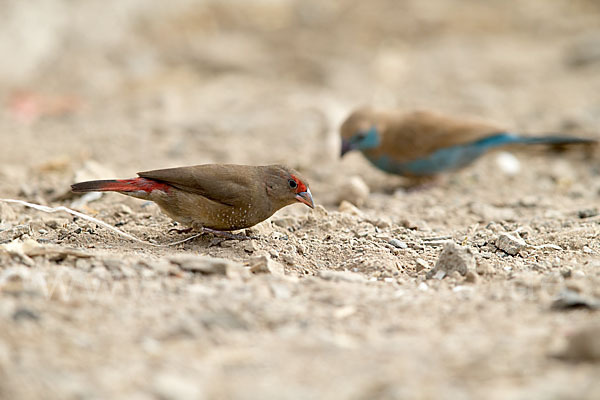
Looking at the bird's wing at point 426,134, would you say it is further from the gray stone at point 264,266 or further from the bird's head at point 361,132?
the gray stone at point 264,266

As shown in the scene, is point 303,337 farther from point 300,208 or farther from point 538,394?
point 300,208

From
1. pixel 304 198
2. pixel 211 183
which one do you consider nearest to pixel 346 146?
pixel 304 198

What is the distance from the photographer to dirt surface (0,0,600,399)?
7.87ft

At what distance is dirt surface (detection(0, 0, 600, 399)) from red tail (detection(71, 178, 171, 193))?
27 centimetres

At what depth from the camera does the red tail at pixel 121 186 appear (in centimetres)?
399

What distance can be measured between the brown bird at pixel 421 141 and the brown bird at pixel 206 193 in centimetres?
228

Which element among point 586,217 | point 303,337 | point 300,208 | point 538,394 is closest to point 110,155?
point 300,208

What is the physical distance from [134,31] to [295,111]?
3800 mm

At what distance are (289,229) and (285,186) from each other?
37 centimetres

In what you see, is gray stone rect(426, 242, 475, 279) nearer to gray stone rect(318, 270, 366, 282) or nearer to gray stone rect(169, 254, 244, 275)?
gray stone rect(318, 270, 366, 282)

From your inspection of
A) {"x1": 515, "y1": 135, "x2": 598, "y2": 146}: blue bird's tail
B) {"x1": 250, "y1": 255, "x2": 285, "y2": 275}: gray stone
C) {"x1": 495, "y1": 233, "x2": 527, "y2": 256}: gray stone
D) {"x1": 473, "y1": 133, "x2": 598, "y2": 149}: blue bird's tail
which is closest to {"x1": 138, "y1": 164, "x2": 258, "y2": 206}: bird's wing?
{"x1": 250, "y1": 255, "x2": 285, "y2": 275}: gray stone

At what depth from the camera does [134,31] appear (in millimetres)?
10727

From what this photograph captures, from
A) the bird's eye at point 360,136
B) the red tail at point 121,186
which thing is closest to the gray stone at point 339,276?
the red tail at point 121,186

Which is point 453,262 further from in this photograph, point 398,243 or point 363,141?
point 363,141
